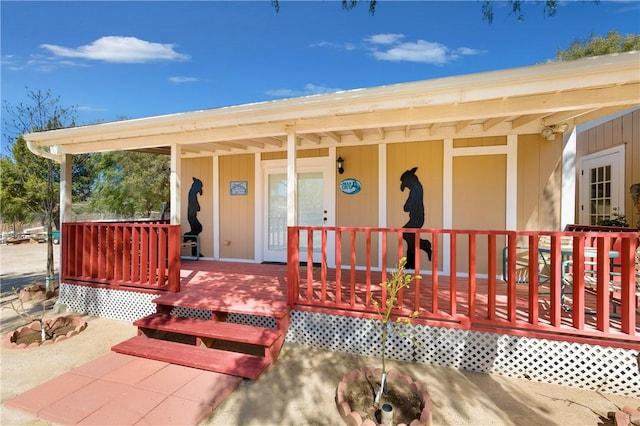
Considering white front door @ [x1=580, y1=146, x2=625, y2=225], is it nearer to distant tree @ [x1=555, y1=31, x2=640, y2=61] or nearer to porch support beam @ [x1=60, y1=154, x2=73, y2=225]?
distant tree @ [x1=555, y1=31, x2=640, y2=61]

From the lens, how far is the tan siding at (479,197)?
4512 millimetres

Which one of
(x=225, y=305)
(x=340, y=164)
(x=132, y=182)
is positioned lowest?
(x=225, y=305)

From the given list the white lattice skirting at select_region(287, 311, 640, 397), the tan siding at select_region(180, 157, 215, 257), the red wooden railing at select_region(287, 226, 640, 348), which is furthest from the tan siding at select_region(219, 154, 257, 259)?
the white lattice skirting at select_region(287, 311, 640, 397)

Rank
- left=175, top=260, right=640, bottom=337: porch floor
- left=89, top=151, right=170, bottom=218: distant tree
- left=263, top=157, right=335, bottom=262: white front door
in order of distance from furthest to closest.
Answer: left=89, top=151, right=170, bottom=218: distant tree < left=263, top=157, right=335, bottom=262: white front door < left=175, top=260, right=640, bottom=337: porch floor

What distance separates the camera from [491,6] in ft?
9.01

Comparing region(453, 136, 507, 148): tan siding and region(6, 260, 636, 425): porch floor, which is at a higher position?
region(453, 136, 507, 148): tan siding

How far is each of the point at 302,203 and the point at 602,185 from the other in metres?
6.55

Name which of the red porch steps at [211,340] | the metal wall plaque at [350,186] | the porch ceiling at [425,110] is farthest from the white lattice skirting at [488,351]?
the metal wall plaque at [350,186]

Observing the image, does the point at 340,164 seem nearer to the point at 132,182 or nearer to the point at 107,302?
the point at 107,302

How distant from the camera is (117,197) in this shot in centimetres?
1371

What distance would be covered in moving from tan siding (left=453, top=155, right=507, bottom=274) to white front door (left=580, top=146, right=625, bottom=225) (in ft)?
11.1

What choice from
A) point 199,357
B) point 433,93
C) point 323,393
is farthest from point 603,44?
point 199,357

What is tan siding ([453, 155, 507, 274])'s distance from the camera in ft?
14.8

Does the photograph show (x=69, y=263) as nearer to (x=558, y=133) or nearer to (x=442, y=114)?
(x=442, y=114)
